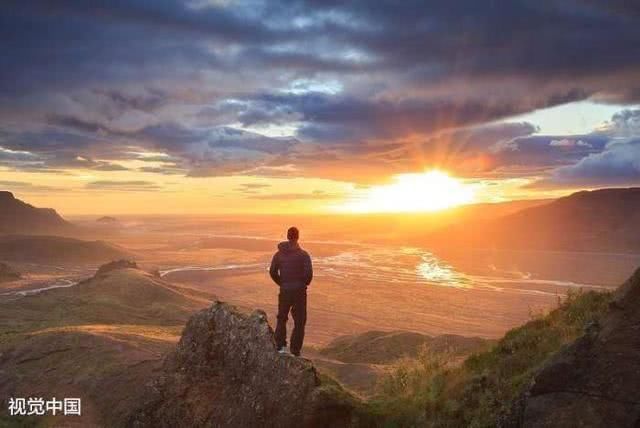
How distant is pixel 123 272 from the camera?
6238 centimetres

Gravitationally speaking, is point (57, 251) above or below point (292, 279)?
below

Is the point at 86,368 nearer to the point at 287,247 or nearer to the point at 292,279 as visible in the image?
the point at 292,279

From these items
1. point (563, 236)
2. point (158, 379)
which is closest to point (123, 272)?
point (158, 379)

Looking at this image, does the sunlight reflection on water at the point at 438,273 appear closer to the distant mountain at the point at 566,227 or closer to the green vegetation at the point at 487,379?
the distant mountain at the point at 566,227

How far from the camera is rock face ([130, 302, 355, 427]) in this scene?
32.9 feet

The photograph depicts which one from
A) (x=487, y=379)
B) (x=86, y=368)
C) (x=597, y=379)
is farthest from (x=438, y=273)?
(x=597, y=379)

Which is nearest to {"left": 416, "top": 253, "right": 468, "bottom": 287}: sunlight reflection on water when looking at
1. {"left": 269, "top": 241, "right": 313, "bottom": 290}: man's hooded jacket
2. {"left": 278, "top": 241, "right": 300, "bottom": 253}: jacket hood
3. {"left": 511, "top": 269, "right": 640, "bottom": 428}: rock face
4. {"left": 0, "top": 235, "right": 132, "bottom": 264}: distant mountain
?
{"left": 269, "top": 241, "right": 313, "bottom": 290}: man's hooded jacket

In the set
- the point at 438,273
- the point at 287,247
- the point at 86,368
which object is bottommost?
the point at 438,273

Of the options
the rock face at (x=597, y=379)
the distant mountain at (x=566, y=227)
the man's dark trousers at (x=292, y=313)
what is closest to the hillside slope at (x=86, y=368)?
the man's dark trousers at (x=292, y=313)

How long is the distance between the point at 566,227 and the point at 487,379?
6699 inches

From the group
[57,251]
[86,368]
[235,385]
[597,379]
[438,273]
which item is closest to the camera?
[597,379]

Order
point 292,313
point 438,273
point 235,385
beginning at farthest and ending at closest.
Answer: point 438,273, point 292,313, point 235,385

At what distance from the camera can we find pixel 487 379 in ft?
30.7

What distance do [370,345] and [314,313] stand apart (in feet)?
75.2
